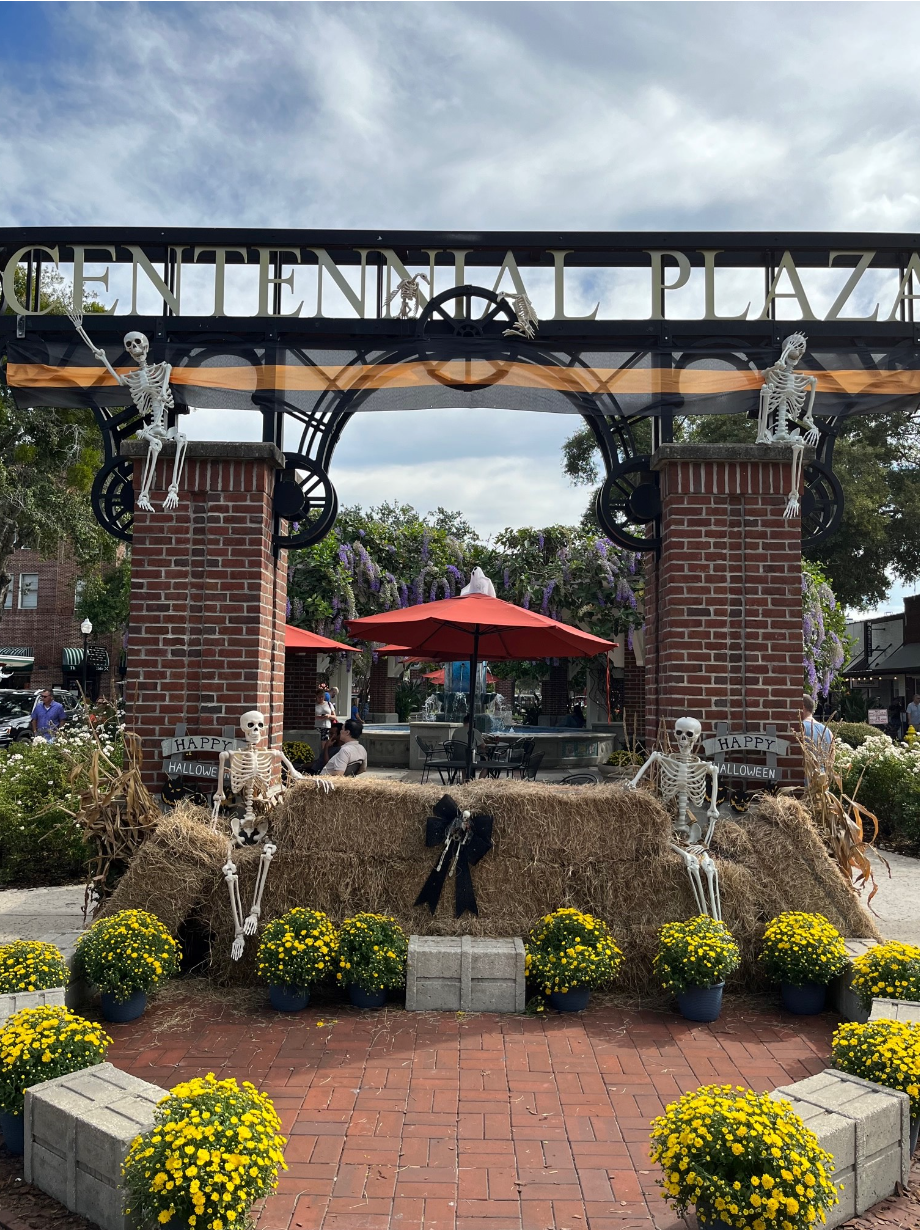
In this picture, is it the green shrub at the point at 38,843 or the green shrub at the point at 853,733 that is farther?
the green shrub at the point at 853,733

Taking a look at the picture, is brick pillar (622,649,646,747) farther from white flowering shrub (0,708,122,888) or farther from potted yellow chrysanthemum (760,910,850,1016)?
potted yellow chrysanthemum (760,910,850,1016)

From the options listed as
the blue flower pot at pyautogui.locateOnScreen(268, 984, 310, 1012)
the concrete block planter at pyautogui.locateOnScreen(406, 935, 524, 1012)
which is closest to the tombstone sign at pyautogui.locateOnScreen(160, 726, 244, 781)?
the blue flower pot at pyautogui.locateOnScreen(268, 984, 310, 1012)

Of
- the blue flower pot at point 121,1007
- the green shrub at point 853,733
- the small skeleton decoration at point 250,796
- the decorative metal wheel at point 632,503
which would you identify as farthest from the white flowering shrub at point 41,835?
the green shrub at point 853,733

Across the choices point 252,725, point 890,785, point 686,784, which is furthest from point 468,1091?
point 890,785

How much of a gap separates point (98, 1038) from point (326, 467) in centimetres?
425

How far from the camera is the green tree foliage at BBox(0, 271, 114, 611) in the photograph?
19.5 meters

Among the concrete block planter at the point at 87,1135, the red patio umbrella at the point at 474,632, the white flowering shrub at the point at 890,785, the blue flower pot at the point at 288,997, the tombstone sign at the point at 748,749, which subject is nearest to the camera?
Answer: the concrete block planter at the point at 87,1135

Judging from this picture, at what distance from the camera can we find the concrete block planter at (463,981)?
5.07m

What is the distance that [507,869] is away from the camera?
564 cm

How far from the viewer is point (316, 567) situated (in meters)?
21.5

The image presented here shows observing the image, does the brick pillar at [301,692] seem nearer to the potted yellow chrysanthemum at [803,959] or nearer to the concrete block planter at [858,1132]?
the potted yellow chrysanthemum at [803,959]

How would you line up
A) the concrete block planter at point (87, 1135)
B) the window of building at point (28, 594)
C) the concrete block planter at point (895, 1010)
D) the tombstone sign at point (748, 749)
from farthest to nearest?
the window of building at point (28, 594) → the tombstone sign at point (748, 749) → the concrete block planter at point (895, 1010) → the concrete block planter at point (87, 1135)

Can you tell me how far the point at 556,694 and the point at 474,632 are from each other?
53.3 ft

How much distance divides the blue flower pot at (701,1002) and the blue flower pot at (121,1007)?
2.85m
